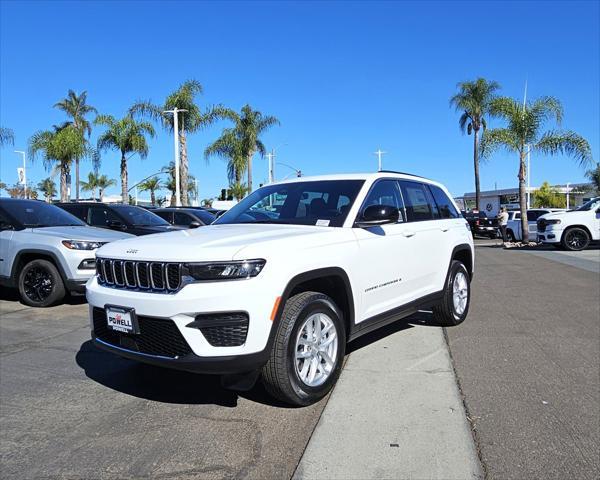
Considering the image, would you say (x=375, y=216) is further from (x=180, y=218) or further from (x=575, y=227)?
(x=575, y=227)

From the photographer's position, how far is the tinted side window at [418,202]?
569 cm

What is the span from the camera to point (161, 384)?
4527mm

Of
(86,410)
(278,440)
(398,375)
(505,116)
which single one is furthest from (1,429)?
(505,116)

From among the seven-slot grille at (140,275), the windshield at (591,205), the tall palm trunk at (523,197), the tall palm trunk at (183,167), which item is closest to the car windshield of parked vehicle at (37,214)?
the seven-slot grille at (140,275)

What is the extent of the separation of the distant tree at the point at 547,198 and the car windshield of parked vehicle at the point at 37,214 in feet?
253

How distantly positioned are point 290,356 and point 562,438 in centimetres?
188

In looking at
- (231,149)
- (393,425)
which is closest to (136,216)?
(393,425)

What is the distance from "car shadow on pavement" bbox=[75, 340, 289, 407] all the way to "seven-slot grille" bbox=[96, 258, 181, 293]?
99 cm

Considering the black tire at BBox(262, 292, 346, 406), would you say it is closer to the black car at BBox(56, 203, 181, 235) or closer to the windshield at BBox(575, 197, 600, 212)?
the black car at BBox(56, 203, 181, 235)

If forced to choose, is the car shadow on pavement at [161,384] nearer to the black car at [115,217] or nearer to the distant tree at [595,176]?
the black car at [115,217]

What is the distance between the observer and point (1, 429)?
3.66 meters

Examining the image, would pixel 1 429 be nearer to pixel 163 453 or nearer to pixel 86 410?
pixel 86 410

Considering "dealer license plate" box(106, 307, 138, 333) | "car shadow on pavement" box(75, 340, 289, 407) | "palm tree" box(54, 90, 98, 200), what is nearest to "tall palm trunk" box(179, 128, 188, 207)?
"palm tree" box(54, 90, 98, 200)

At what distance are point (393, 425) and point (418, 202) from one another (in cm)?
298
